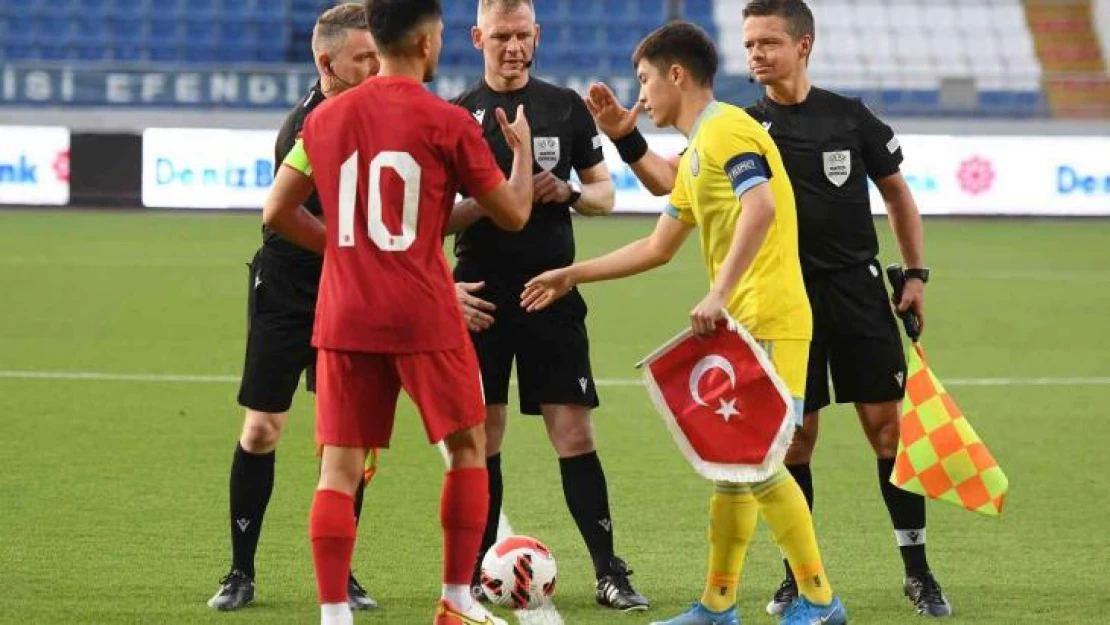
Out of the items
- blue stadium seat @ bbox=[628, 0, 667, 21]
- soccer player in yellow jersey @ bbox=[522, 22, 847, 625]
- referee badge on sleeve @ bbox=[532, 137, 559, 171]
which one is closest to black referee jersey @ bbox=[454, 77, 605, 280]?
referee badge on sleeve @ bbox=[532, 137, 559, 171]

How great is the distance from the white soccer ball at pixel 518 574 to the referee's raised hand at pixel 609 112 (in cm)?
132

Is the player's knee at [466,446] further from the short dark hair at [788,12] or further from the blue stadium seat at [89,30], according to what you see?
the blue stadium seat at [89,30]

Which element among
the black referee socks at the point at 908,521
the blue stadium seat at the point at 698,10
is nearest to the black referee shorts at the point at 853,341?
the black referee socks at the point at 908,521

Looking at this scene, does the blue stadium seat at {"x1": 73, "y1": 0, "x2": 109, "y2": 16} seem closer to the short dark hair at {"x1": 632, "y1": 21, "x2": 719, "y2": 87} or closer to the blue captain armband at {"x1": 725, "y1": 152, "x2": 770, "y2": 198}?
the short dark hair at {"x1": 632, "y1": 21, "x2": 719, "y2": 87}

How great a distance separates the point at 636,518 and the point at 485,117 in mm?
1929

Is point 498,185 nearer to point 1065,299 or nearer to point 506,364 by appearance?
point 506,364

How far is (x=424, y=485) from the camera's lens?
25.7 feet

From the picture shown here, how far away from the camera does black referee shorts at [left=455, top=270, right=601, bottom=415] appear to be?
5980 millimetres

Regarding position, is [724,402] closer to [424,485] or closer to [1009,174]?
[424,485]

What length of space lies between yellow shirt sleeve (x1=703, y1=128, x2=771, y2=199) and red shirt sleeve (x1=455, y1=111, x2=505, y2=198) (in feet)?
2.15

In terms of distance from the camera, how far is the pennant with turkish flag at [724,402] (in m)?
5.18

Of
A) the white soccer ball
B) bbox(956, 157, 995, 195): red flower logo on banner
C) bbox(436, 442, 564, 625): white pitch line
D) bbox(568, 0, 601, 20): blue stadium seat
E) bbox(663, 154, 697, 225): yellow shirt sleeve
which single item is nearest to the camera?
bbox(663, 154, 697, 225): yellow shirt sleeve

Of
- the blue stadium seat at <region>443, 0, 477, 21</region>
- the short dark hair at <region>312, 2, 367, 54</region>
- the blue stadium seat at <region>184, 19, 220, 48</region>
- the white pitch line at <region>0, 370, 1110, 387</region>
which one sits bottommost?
the white pitch line at <region>0, 370, 1110, 387</region>

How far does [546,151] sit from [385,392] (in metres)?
1.33
